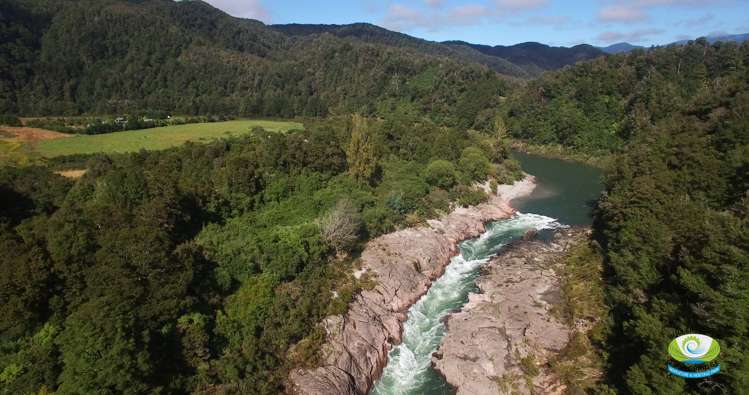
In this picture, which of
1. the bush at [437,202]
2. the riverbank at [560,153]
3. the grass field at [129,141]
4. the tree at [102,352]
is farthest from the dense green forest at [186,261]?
the riverbank at [560,153]

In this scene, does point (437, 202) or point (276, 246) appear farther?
point (437, 202)

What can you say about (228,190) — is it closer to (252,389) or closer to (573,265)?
(252,389)

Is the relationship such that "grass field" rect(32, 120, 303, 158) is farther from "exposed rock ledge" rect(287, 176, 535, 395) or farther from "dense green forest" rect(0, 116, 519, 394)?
"exposed rock ledge" rect(287, 176, 535, 395)

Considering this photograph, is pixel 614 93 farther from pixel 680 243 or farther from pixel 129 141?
pixel 129 141

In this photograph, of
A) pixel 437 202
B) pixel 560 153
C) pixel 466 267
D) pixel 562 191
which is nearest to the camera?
pixel 466 267

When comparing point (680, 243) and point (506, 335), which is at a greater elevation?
point (680, 243)

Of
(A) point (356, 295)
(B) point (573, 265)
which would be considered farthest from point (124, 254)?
(B) point (573, 265)

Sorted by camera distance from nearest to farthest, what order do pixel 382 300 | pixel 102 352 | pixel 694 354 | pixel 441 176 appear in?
pixel 694 354
pixel 102 352
pixel 382 300
pixel 441 176

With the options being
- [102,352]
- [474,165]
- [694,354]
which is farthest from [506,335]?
[474,165]
